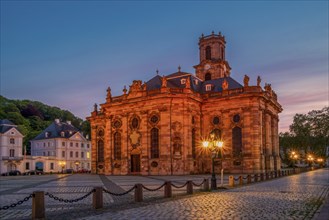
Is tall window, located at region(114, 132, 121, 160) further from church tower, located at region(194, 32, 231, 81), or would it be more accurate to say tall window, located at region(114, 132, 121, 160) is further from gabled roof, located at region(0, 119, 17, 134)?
gabled roof, located at region(0, 119, 17, 134)

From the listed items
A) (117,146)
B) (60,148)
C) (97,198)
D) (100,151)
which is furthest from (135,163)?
(97,198)

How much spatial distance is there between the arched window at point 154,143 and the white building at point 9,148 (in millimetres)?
38566

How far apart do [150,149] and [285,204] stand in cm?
3811

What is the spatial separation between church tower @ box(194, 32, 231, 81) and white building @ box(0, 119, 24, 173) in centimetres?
4062

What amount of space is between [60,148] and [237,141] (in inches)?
1960

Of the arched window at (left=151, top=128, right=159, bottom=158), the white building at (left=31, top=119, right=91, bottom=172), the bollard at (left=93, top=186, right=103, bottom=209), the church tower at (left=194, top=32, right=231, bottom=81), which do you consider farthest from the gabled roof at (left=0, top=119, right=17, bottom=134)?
the bollard at (left=93, top=186, right=103, bottom=209)

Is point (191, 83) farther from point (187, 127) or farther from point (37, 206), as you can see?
point (37, 206)

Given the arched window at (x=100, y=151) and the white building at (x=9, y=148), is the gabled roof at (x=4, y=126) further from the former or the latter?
the arched window at (x=100, y=151)

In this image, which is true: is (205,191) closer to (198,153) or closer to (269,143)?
(198,153)

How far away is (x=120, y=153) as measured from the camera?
191ft

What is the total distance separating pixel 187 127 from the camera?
51719 millimetres

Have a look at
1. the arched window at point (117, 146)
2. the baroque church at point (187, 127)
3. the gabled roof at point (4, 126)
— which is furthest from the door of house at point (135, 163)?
the gabled roof at point (4, 126)

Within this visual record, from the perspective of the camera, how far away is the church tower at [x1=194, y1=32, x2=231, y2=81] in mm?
68250

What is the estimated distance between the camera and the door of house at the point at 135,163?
5512 centimetres
